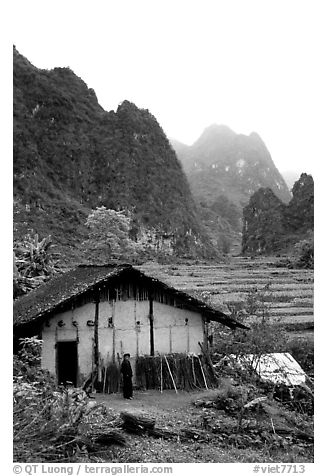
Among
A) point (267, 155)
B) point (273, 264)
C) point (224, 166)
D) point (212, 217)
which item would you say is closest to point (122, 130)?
point (212, 217)

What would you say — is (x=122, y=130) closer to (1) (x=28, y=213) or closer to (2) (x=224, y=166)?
(1) (x=28, y=213)

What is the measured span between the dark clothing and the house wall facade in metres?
0.51

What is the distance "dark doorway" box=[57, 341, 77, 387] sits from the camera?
29.2 ft

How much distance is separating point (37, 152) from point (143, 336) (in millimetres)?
55100

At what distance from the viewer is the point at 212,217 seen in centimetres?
8750

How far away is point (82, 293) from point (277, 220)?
199 feet

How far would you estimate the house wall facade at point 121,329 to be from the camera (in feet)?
29.1

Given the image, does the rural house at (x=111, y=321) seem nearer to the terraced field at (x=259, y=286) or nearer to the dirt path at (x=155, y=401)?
the dirt path at (x=155, y=401)

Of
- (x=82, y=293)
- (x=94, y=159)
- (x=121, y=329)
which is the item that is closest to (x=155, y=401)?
(x=121, y=329)

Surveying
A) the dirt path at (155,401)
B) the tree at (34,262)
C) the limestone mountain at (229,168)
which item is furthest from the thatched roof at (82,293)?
the limestone mountain at (229,168)

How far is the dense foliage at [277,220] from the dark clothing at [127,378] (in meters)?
45.5

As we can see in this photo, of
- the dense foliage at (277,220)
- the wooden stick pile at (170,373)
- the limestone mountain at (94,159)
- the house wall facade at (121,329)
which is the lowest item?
the wooden stick pile at (170,373)

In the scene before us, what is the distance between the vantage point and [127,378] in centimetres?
845

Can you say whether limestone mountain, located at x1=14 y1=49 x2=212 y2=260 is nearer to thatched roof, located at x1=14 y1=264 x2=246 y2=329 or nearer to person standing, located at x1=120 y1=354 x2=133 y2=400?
thatched roof, located at x1=14 y1=264 x2=246 y2=329
